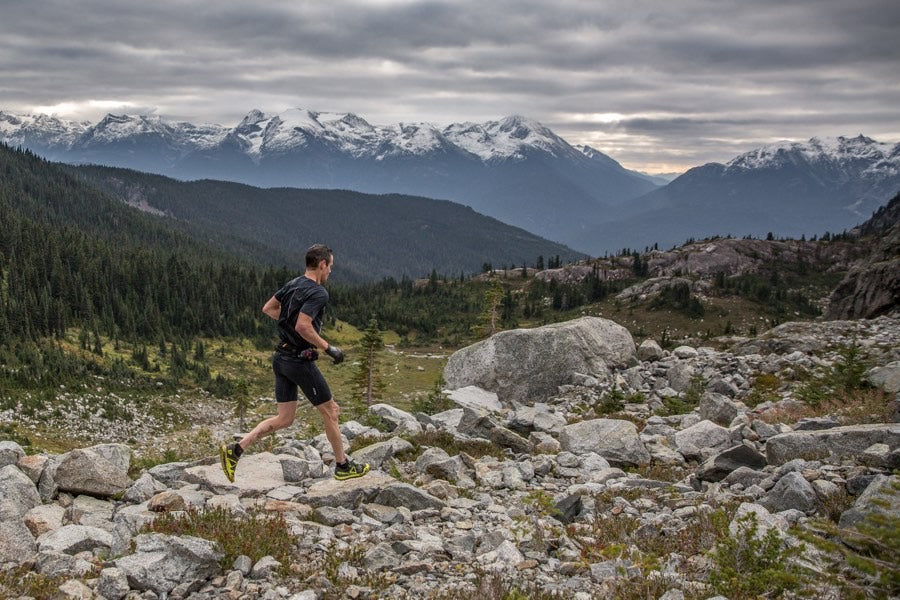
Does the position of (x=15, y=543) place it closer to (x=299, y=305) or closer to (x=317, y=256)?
(x=299, y=305)

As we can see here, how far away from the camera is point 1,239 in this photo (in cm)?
11331

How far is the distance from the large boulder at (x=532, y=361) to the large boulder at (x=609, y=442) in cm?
881

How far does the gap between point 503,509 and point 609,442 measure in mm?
4862

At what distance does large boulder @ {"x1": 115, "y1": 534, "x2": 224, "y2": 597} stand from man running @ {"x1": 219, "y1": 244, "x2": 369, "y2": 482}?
2958 millimetres

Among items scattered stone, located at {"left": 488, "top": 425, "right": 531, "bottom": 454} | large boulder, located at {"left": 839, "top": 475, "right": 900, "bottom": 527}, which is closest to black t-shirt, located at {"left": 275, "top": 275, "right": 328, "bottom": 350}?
scattered stone, located at {"left": 488, "top": 425, "right": 531, "bottom": 454}

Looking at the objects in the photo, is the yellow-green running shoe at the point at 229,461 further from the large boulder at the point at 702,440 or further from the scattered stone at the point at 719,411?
the scattered stone at the point at 719,411

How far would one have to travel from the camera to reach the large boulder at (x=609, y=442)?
1357 cm

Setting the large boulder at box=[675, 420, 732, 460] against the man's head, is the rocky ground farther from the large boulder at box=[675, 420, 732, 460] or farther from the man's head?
the man's head

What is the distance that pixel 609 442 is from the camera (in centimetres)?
1408

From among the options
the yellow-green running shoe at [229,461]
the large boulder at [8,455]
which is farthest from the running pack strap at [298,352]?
the large boulder at [8,455]

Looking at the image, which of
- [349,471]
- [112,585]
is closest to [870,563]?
[112,585]

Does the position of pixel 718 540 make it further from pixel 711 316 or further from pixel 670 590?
pixel 711 316

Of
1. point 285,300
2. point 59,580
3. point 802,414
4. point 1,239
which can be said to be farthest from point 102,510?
point 1,239

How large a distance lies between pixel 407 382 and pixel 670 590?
6399cm
